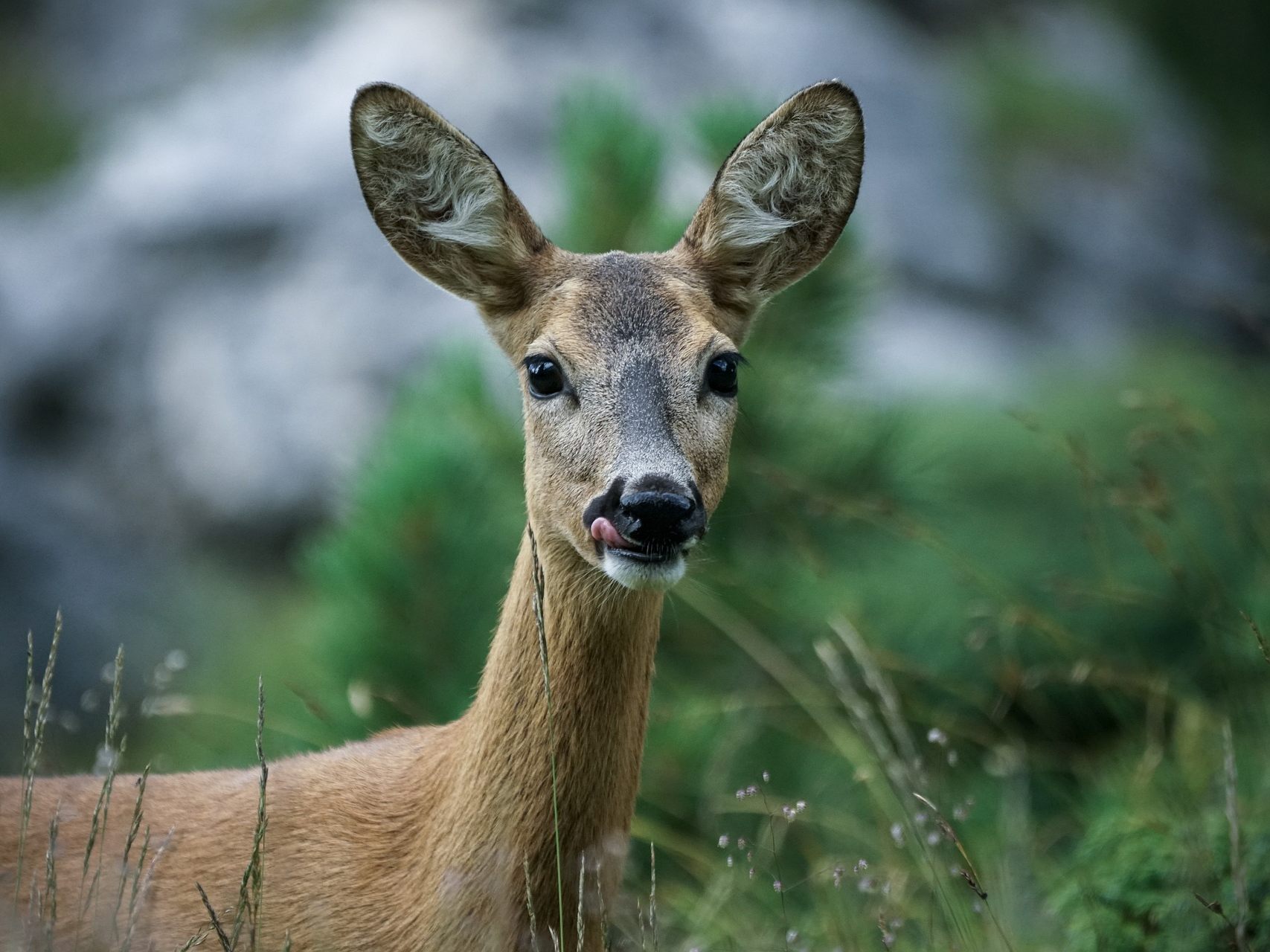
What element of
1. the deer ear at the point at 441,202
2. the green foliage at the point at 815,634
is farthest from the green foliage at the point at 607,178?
the deer ear at the point at 441,202

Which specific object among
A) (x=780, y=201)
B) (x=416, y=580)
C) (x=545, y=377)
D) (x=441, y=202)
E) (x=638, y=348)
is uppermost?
(x=780, y=201)

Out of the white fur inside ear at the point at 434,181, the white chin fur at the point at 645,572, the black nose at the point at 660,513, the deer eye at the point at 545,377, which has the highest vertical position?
the white fur inside ear at the point at 434,181

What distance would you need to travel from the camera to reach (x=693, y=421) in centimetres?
315

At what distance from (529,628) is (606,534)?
357mm

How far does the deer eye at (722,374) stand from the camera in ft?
10.7

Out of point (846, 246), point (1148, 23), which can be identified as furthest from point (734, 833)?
point (1148, 23)

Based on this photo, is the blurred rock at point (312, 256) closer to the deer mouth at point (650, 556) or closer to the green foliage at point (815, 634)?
the green foliage at point (815, 634)

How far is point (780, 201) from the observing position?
366 centimetres

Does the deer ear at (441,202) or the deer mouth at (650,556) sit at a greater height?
the deer ear at (441,202)

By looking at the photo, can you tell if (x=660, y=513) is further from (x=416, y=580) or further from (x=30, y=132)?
(x=30, y=132)

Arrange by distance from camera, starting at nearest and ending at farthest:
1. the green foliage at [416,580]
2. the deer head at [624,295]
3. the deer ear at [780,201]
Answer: the deer head at [624,295] → the deer ear at [780,201] → the green foliage at [416,580]

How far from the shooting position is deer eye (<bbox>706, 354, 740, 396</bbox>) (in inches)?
128

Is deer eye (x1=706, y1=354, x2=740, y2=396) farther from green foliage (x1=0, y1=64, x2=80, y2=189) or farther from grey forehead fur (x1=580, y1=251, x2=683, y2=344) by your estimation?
green foliage (x1=0, y1=64, x2=80, y2=189)

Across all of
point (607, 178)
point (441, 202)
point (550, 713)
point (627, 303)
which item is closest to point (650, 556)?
point (550, 713)
